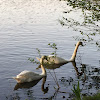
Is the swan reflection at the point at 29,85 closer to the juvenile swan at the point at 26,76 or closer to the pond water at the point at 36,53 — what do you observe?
the pond water at the point at 36,53

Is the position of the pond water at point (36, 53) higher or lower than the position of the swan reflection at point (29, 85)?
higher

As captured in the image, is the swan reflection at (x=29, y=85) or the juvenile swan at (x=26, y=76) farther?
the juvenile swan at (x=26, y=76)

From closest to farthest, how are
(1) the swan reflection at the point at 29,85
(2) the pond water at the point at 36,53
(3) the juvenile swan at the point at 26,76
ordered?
1. (2) the pond water at the point at 36,53
2. (1) the swan reflection at the point at 29,85
3. (3) the juvenile swan at the point at 26,76

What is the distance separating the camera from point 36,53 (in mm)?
19578

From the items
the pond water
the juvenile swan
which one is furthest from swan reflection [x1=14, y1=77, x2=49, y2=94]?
A: the juvenile swan

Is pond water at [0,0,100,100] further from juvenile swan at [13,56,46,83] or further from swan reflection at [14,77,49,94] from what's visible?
juvenile swan at [13,56,46,83]

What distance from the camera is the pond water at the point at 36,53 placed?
1302 cm

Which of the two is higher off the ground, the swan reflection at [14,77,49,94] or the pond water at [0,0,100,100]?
the pond water at [0,0,100,100]

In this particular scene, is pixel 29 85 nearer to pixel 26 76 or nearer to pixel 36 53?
pixel 26 76

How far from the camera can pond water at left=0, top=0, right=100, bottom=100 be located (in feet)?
42.7

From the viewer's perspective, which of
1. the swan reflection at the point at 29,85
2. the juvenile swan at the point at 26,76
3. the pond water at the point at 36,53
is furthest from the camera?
the juvenile swan at the point at 26,76

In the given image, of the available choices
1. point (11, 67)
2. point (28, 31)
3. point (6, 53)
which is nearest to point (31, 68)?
point (11, 67)

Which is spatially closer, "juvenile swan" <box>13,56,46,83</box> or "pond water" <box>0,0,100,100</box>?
"pond water" <box>0,0,100,100</box>

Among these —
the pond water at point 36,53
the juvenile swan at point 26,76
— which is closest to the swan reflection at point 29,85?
the pond water at point 36,53
